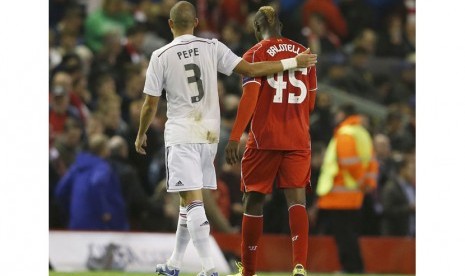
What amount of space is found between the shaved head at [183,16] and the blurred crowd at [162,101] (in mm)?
5142

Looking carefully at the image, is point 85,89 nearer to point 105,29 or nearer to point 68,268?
point 105,29

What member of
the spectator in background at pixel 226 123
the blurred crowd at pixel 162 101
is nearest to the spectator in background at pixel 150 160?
the blurred crowd at pixel 162 101

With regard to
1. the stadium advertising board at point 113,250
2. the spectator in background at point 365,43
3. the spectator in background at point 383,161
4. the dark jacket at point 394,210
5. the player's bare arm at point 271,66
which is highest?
the spectator in background at point 365,43

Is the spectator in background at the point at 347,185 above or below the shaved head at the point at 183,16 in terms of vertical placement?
below

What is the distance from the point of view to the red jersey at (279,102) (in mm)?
10375

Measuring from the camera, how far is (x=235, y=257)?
15312 millimetres

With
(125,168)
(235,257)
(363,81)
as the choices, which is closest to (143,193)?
(125,168)

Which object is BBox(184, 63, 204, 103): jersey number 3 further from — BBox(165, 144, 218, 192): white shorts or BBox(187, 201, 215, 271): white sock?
BBox(187, 201, 215, 271): white sock

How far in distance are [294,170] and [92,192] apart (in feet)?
17.7

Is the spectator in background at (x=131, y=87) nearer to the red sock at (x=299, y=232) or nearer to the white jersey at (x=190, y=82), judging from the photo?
the white jersey at (x=190, y=82)

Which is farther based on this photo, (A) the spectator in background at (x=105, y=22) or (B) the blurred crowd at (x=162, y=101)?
(A) the spectator in background at (x=105, y=22)

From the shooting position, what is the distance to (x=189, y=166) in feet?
33.6

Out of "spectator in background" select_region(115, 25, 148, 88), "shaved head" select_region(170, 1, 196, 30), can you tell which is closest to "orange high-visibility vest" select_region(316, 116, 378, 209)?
"spectator in background" select_region(115, 25, 148, 88)

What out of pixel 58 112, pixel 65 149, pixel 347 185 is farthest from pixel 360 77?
pixel 65 149
